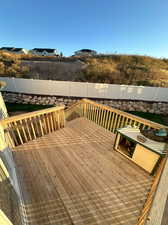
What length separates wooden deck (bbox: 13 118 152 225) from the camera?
165 cm

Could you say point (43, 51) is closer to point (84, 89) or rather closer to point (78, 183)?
point (84, 89)

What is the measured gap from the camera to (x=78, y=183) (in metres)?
2.07

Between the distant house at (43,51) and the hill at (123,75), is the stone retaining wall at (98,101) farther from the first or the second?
the distant house at (43,51)

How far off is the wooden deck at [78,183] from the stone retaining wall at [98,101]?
460 cm

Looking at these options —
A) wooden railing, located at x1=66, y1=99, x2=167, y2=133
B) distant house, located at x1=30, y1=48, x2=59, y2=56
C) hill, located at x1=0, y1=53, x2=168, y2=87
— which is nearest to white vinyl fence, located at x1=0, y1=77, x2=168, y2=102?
hill, located at x1=0, y1=53, x2=168, y2=87

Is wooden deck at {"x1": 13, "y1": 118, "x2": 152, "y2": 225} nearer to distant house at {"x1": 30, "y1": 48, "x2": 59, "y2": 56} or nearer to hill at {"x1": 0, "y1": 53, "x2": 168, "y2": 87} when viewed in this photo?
hill at {"x1": 0, "y1": 53, "x2": 168, "y2": 87}

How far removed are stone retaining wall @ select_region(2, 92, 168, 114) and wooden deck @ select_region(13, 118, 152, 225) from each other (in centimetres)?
460

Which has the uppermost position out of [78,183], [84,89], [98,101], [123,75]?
[123,75]

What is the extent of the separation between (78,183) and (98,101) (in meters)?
5.91

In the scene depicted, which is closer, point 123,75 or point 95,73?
point 95,73

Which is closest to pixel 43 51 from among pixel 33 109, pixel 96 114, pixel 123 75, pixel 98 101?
pixel 123 75

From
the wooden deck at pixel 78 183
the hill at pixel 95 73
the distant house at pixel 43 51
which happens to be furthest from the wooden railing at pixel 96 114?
the distant house at pixel 43 51

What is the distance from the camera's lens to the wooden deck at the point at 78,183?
5.41 feet

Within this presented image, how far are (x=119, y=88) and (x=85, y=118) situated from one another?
12.8 ft
